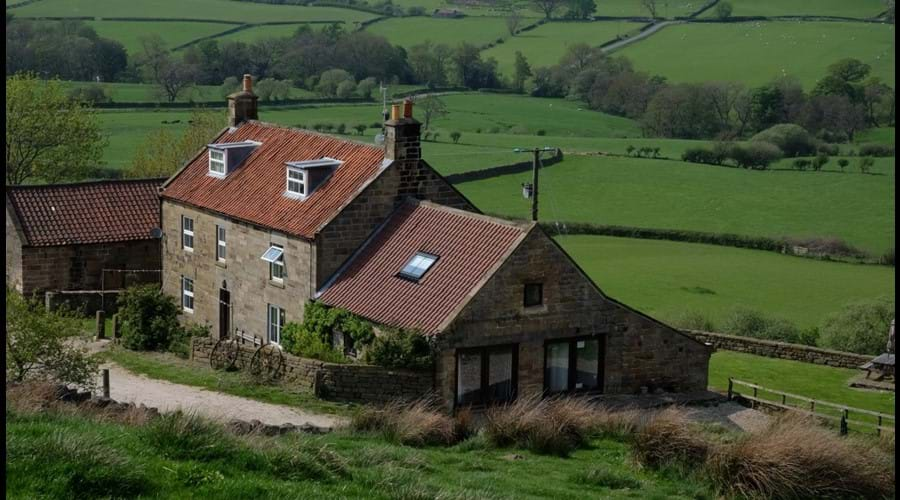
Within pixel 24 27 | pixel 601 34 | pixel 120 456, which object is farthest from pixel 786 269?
pixel 601 34

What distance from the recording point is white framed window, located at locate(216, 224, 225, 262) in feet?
141

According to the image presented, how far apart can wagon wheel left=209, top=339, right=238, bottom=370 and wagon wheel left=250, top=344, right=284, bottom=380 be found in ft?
4.63

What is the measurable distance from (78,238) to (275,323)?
10.6m

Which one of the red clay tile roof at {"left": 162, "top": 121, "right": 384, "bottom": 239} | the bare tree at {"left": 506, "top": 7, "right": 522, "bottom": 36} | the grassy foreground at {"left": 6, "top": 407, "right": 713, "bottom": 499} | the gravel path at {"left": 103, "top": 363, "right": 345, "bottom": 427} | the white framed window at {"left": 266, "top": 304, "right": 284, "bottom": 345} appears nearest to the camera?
the grassy foreground at {"left": 6, "top": 407, "right": 713, "bottom": 499}

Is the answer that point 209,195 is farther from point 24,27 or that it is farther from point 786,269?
point 24,27

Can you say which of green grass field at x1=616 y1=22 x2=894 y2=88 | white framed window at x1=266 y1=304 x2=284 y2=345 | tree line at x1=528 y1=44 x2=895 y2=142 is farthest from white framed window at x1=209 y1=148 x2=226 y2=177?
green grass field at x1=616 y1=22 x2=894 y2=88

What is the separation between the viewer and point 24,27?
5581 inches

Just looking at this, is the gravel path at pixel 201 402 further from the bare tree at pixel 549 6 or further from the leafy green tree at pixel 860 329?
the bare tree at pixel 549 6

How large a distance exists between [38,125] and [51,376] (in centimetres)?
3709

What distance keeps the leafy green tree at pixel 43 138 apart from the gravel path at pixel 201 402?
108 feet

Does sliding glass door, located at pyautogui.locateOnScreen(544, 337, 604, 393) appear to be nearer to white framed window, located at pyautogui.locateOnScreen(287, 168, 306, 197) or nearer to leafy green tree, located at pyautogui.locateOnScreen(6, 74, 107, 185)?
white framed window, located at pyautogui.locateOnScreen(287, 168, 306, 197)

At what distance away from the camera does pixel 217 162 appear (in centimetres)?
4516


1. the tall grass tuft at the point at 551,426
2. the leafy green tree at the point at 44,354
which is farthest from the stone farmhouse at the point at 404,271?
the leafy green tree at the point at 44,354

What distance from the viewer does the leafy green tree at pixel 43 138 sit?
6738 centimetres
